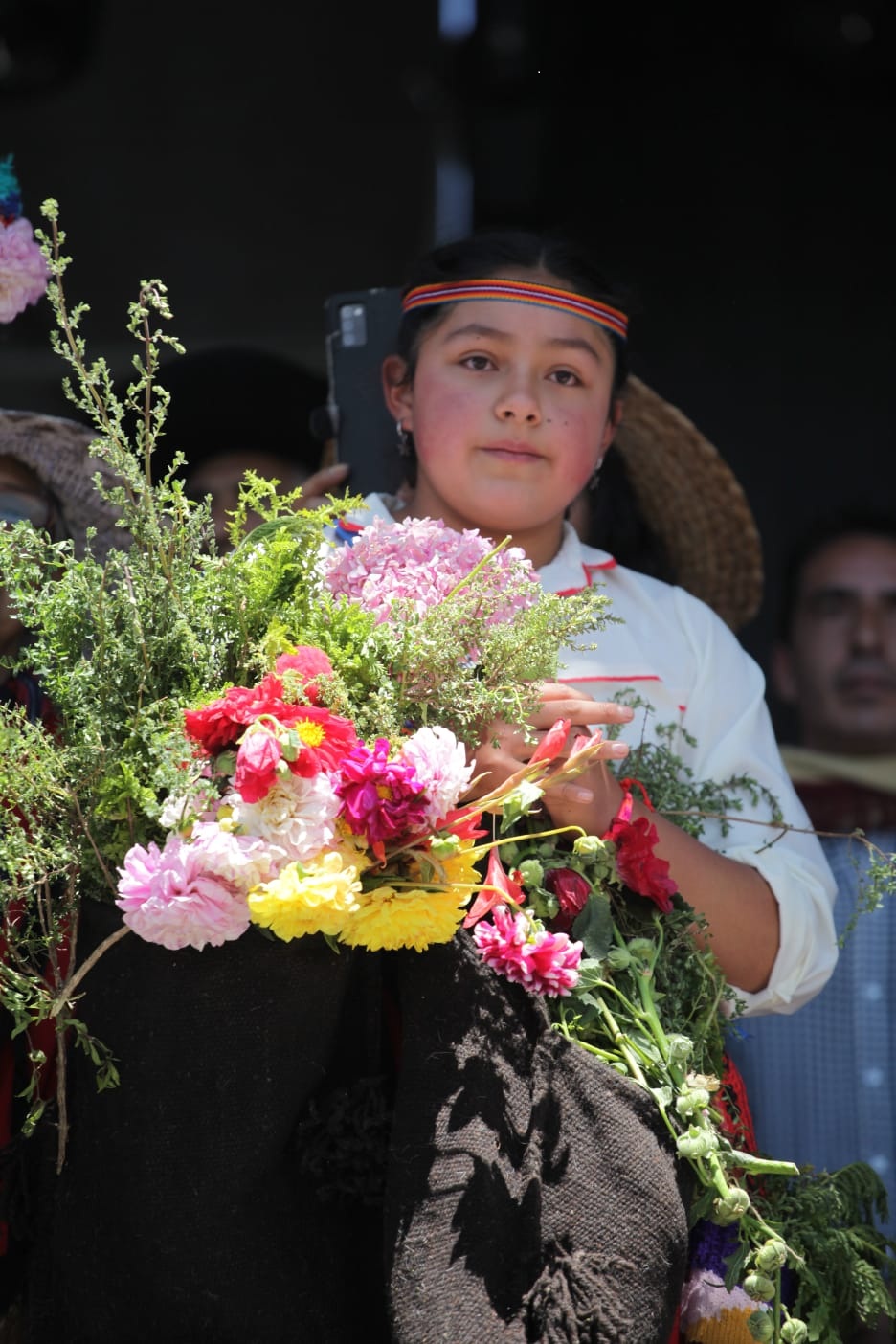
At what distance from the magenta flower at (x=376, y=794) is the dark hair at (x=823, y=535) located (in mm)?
2055

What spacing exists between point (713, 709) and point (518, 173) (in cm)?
180

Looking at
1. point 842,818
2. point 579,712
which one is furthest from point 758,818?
point 842,818

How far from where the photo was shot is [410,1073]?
1.48 m

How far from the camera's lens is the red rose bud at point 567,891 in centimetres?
160

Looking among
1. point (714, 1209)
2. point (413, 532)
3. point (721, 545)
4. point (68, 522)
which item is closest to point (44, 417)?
point (68, 522)

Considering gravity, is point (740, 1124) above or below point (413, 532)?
below

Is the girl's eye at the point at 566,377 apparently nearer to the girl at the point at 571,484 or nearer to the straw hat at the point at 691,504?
the girl at the point at 571,484

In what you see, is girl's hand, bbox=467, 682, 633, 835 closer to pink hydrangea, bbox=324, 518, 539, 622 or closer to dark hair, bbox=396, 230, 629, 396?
pink hydrangea, bbox=324, 518, 539, 622

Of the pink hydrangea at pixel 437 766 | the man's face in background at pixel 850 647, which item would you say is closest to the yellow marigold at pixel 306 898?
the pink hydrangea at pixel 437 766

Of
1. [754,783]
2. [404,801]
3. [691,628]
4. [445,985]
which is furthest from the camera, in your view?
[691,628]

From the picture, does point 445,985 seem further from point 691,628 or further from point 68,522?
point 68,522

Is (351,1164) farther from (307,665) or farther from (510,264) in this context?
(510,264)

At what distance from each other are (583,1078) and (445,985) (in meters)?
0.17

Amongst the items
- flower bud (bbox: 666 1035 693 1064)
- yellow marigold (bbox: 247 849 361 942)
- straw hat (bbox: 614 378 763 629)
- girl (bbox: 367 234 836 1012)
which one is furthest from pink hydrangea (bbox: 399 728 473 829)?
straw hat (bbox: 614 378 763 629)
